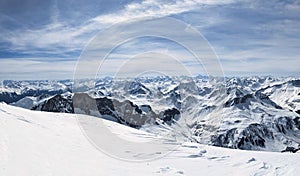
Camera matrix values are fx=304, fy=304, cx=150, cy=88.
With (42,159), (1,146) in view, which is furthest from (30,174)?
(1,146)

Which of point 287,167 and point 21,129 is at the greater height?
point 21,129

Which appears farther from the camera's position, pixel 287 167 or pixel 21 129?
pixel 21 129

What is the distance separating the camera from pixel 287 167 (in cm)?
1864

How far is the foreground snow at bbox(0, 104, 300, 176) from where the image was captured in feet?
51.4

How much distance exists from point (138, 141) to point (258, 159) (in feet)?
34.9

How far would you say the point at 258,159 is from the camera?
821 inches

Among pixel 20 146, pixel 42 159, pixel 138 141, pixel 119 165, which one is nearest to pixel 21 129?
pixel 20 146

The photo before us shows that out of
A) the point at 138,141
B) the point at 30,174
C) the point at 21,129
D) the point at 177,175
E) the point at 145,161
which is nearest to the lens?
the point at 30,174

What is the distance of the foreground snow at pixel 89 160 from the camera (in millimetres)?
15664

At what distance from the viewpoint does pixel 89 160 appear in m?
18.4

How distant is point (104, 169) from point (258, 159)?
1067cm

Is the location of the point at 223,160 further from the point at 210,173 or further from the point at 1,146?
the point at 1,146

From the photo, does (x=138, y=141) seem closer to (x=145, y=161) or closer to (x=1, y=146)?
(x=145, y=161)

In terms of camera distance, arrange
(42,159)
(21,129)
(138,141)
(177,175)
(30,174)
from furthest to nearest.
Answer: (138,141)
(21,129)
(177,175)
(42,159)
(30,174)
